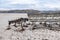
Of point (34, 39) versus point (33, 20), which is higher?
point (34, 39)

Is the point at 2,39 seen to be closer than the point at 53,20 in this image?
Yes

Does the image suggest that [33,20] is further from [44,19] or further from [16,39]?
[16,39]

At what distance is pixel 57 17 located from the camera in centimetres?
1428

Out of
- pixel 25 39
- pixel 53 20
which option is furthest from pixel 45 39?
pixel 53 20

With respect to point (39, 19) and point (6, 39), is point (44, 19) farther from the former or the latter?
point (6, 39)

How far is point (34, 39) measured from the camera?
7.56m

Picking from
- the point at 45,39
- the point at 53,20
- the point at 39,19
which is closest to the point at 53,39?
the point at 45,39

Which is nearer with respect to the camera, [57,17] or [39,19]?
[57,17]

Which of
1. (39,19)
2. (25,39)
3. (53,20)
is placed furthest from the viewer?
(39,19)

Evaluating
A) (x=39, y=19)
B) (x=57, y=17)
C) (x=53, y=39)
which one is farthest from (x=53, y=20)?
(x=53, y=39)

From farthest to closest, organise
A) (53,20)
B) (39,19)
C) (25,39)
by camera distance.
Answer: (39,19) < (53,20) < (25,39)

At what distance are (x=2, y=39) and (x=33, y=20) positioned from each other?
8.07 metres

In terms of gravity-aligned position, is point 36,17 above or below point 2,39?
below

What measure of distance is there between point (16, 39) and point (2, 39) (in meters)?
0.64
